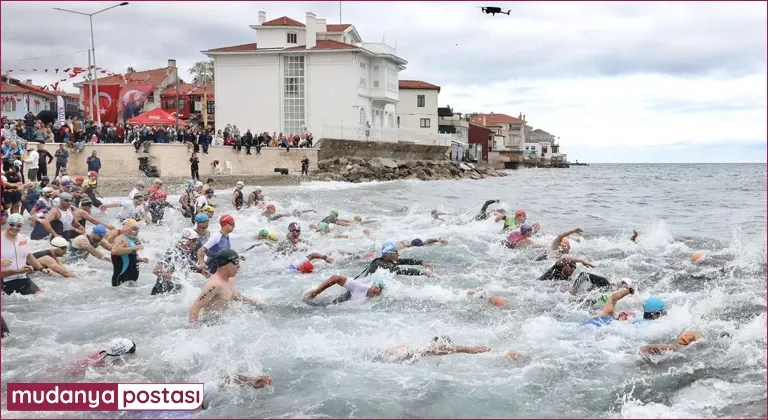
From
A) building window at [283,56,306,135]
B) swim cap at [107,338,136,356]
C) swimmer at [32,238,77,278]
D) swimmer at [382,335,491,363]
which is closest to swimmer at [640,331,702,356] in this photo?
swimmer at [382,335,491,363]

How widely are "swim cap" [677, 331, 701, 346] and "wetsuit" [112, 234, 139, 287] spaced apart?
320 inches

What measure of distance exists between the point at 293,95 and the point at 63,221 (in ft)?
126

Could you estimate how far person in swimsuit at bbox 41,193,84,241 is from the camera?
1366 centimetres

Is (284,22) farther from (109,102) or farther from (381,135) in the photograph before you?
(109,102)

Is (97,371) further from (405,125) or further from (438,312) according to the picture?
(405,125)

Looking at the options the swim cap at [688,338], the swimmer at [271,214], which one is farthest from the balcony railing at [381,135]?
the swim cap at [688,338]

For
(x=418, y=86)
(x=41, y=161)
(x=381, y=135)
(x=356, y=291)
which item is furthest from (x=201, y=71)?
(x=356, y=291)

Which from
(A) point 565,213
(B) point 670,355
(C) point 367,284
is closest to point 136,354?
(C) point 367,284

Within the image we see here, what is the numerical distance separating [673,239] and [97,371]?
50.7 feet

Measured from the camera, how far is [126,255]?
11.4 metres

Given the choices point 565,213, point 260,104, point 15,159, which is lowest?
point 565,213

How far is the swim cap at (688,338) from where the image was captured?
8586 mm

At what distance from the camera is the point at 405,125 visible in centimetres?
7406

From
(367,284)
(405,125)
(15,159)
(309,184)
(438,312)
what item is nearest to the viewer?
(438,312)
